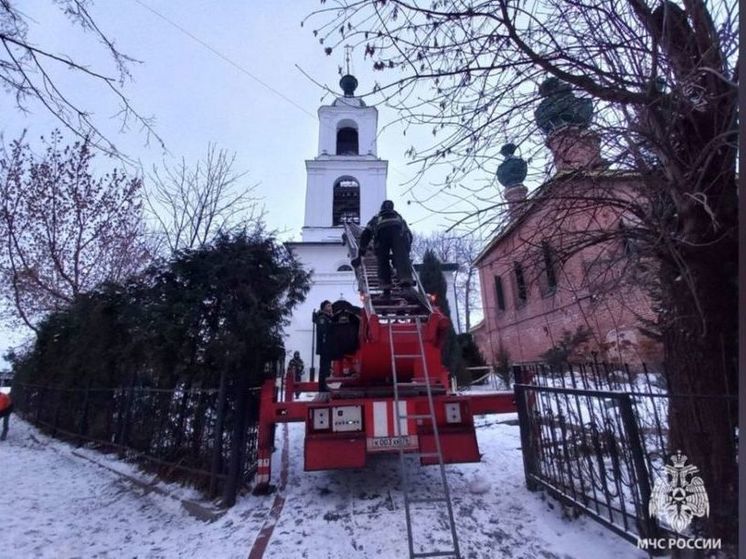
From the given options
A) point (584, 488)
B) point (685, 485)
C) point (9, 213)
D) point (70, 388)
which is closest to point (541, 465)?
point (584, 488)

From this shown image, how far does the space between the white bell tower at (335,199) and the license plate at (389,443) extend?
1765cm

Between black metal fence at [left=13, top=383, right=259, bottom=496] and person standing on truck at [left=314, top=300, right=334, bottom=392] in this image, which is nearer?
black metal fence at [left=13, top=383, right=259, bottom=496]

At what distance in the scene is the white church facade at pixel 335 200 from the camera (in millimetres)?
23781

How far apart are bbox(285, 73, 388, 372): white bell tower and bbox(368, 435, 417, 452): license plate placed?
17.7m

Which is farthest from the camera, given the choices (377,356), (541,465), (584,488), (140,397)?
(140,397)

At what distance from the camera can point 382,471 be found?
18.9ft

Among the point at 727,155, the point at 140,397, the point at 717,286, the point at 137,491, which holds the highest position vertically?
the point at 727,155

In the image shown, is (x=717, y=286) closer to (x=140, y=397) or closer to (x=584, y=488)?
(x=584, y=488)

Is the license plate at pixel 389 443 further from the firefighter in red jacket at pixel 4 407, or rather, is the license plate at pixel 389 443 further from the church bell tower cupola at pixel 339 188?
the church bell tower cupola at pixel 339 188

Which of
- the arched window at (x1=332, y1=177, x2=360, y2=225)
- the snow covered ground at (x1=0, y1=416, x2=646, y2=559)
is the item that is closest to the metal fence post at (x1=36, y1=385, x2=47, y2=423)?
the snow covered ground at (x1=0, y1=416, x2=646, y2=559)

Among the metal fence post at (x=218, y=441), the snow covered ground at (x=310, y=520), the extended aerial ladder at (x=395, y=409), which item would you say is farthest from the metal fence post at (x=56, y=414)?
the extended aerial ladder at (x=395, y=409)

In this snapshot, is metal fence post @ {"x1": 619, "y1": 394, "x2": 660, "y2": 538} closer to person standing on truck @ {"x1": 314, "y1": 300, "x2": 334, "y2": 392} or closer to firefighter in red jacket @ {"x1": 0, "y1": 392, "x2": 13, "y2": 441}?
person standing on truck @ {"x1": 314, "y1": 300, "x2": 334, "y2": 392}

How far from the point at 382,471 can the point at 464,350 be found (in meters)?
14.7

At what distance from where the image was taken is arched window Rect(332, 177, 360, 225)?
87.8 feet
